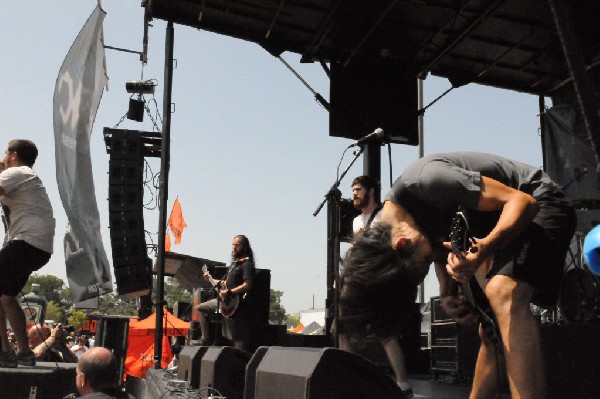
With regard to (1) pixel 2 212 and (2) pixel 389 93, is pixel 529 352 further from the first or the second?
(2) pixel 389 93

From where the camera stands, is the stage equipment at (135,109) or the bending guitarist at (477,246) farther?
the stage equipment at (135,109)

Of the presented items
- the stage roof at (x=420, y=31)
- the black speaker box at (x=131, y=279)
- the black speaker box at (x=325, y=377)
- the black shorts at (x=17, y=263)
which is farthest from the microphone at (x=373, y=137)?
the black speaker box at (x=131, y=279)

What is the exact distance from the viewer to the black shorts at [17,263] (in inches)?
183

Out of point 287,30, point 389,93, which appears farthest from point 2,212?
point 389,93

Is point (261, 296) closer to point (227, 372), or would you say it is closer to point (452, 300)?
point (227, 372)

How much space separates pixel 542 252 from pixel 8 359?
386 cm

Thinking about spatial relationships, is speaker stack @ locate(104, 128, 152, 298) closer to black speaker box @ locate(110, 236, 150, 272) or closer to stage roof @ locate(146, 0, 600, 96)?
black speaker box @ locate(110, 236, 150, 272)

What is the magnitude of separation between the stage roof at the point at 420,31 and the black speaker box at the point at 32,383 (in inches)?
193

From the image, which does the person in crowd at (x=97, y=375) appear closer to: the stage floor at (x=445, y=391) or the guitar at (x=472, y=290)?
the stage floor at (x=445, y=391)

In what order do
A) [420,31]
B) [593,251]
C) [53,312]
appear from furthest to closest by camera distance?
[53,312], [420,31], [593,251]

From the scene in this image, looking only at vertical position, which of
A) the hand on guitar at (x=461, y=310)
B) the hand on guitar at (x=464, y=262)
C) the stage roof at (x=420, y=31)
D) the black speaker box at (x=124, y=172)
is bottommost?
the hand on guitar at (x=461, y=310)

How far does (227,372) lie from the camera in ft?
13.3

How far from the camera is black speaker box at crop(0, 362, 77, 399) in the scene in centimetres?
444

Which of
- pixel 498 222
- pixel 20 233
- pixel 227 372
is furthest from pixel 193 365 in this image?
pixel 498 222
